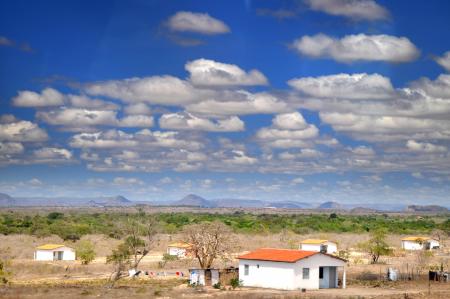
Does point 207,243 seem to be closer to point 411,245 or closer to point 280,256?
point 280,256

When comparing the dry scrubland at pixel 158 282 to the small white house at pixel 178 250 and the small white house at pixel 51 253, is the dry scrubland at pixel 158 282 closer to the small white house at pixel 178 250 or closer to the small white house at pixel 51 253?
the small white house at pixel 51 253

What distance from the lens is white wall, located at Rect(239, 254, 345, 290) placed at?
59237mm

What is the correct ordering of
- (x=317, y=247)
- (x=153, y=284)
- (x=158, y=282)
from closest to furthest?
(x=153, y=284) < (x=158, y=282) < (x=317, y=247)

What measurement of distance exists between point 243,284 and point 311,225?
321 ft

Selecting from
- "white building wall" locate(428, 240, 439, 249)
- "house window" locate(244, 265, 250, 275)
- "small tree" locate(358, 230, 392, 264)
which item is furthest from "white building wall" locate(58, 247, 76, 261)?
"white building wall" locate(428, 240, 439, 249)

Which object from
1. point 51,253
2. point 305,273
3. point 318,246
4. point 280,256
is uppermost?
point 280,256

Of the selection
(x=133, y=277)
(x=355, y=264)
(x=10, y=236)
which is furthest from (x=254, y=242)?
(x=133, y=277)

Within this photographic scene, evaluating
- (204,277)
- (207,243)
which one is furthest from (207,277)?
(207,243)

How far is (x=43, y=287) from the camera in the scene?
5853 cm

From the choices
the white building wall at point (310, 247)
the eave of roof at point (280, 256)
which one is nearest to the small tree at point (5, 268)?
the eave of roof at point (280, 256)

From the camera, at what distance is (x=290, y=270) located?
59094 millimetres

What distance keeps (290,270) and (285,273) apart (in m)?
0.57

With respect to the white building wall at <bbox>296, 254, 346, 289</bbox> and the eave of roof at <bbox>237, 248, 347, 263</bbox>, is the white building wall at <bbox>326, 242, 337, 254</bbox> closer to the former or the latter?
the eave of roof at <bbox>237, 248, 347, 263</bbox>

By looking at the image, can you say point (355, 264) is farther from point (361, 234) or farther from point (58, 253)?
point (361, 234)
